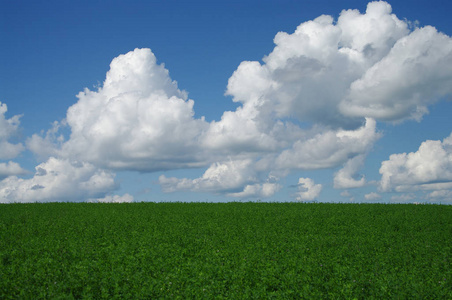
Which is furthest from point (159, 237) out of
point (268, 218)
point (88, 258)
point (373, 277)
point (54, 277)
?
point (373, 277)

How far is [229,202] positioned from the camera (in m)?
33.9

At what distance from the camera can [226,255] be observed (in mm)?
15406

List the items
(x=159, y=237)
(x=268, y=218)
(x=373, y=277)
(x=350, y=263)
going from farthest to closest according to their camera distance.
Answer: (x=268, y=218)
(x=159, y=237)
(x=350, y=263)
(x=373, y=277)

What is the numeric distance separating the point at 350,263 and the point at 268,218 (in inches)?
437

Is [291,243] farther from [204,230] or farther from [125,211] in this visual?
[125,211]

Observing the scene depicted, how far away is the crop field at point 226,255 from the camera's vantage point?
11.7m

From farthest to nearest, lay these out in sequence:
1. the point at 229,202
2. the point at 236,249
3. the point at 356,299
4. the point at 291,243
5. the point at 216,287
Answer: the point at 229,202 → the point at 291,243 → the point at 236,249 → the point at 216,287 → the point at 356,299

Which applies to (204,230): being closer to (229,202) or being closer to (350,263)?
(350,263)

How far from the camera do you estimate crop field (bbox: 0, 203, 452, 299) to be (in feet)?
38.5

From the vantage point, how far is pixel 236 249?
647 inches

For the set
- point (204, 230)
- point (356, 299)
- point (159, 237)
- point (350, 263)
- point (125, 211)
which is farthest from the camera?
point (125, 211)

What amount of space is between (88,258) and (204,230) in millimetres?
7308

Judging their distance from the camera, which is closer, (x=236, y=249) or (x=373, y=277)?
(x=373, y=277)

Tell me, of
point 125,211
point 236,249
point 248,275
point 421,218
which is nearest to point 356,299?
point 248,275
